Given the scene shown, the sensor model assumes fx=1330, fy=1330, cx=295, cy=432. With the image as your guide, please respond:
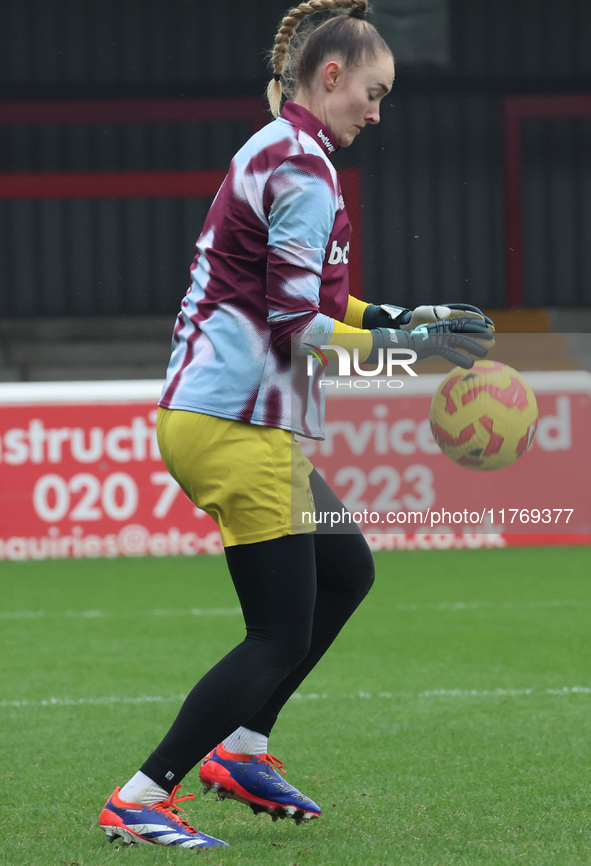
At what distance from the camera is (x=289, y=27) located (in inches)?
107

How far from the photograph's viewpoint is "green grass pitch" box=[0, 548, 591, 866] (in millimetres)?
2820

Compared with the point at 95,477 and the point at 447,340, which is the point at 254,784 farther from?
the point at 95,477

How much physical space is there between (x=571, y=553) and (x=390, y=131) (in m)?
9.60

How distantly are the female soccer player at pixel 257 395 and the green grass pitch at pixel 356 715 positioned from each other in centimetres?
31

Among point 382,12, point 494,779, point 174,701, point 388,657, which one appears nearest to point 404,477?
point 494,779

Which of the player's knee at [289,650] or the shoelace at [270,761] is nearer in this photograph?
the player's knee at [289,650]

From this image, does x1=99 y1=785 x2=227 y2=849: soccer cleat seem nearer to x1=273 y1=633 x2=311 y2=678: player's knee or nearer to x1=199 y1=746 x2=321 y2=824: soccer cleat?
x1=199 y1=746 x2=321 y2=824: soccer cleat

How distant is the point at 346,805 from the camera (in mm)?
3141

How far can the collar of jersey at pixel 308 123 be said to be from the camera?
8.61 feet

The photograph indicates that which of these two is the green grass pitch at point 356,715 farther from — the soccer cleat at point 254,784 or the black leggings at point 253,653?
the black leggings at point 253,653

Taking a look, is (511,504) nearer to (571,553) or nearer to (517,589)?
(517,589)

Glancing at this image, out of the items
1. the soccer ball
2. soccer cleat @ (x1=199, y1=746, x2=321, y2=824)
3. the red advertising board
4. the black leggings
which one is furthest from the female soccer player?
the red advertising board

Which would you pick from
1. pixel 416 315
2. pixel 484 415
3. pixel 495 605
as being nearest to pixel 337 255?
pixel 416 315

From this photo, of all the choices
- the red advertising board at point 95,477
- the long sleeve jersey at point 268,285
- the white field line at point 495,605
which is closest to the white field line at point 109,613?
the white field line at point 495,605
